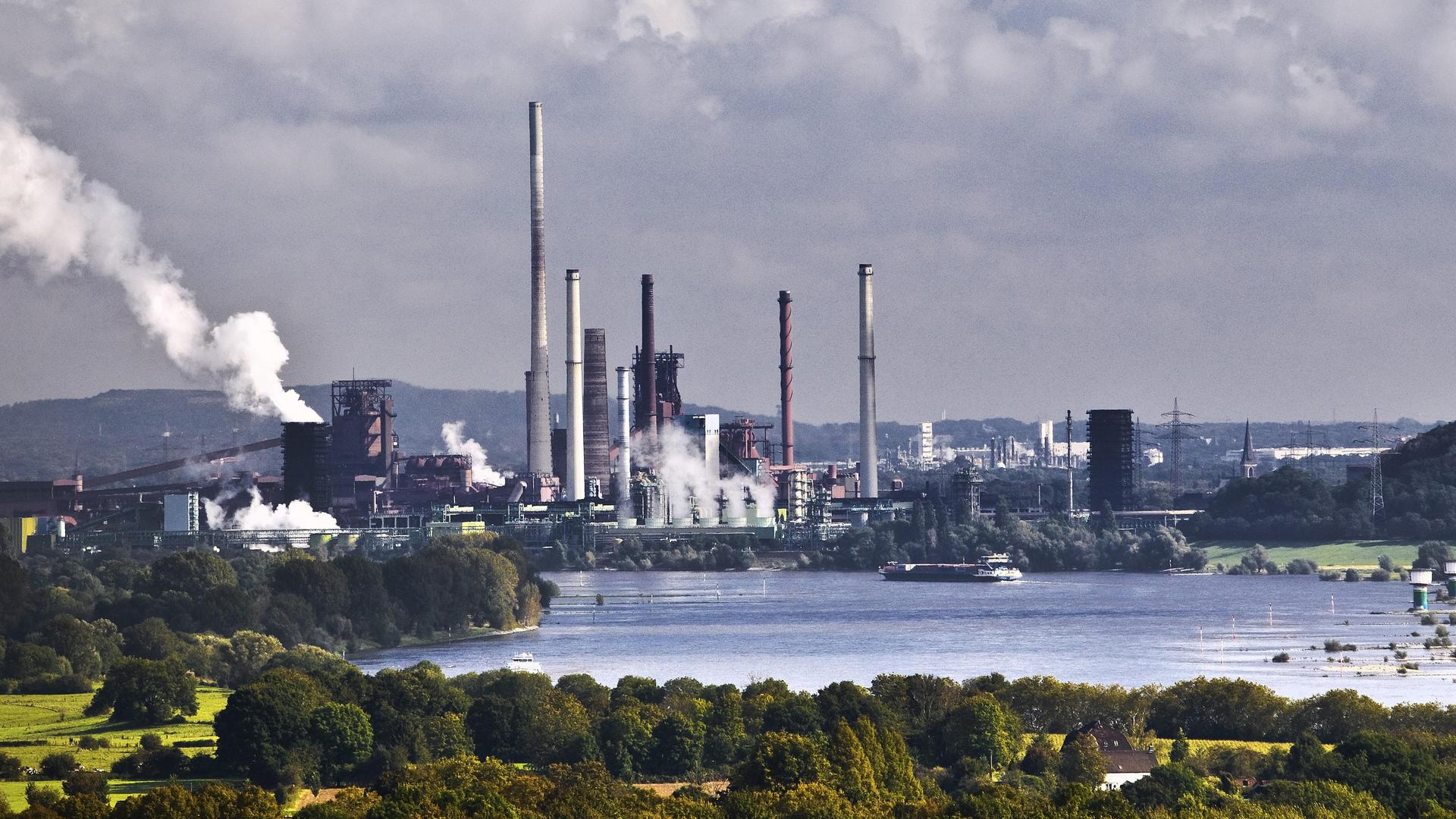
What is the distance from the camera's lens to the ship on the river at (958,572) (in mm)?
124938

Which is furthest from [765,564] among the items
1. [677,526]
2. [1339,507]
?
[1339,507]

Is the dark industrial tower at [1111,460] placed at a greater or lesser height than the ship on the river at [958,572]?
greater

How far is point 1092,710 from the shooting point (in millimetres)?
52812

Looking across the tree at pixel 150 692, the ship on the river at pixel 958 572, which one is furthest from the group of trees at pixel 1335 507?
the tree at pixel 150 692

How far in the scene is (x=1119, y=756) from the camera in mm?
48062

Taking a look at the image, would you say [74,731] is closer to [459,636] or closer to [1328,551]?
[459,636]

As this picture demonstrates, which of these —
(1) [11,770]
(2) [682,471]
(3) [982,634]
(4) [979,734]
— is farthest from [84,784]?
(2) [682,471]

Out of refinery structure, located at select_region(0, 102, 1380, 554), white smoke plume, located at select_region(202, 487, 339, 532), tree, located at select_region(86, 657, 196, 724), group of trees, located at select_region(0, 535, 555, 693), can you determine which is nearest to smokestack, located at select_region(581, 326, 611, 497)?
refinery structure, located at select_region(0, 102, 1380, 554)

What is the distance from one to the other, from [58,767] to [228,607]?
3009cm

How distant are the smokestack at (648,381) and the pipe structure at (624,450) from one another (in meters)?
1.71

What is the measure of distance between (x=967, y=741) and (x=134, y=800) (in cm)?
1685

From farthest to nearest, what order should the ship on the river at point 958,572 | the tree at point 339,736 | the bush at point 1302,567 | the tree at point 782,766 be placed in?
the ship on the river at point 958,572 → the bush at point 1302,567 → the tree at point 339,736 → the tree at point 782,766

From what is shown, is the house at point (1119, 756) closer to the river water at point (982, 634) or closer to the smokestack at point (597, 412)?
the river water at point (982, 634)

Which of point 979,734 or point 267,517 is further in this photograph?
point 267,517
